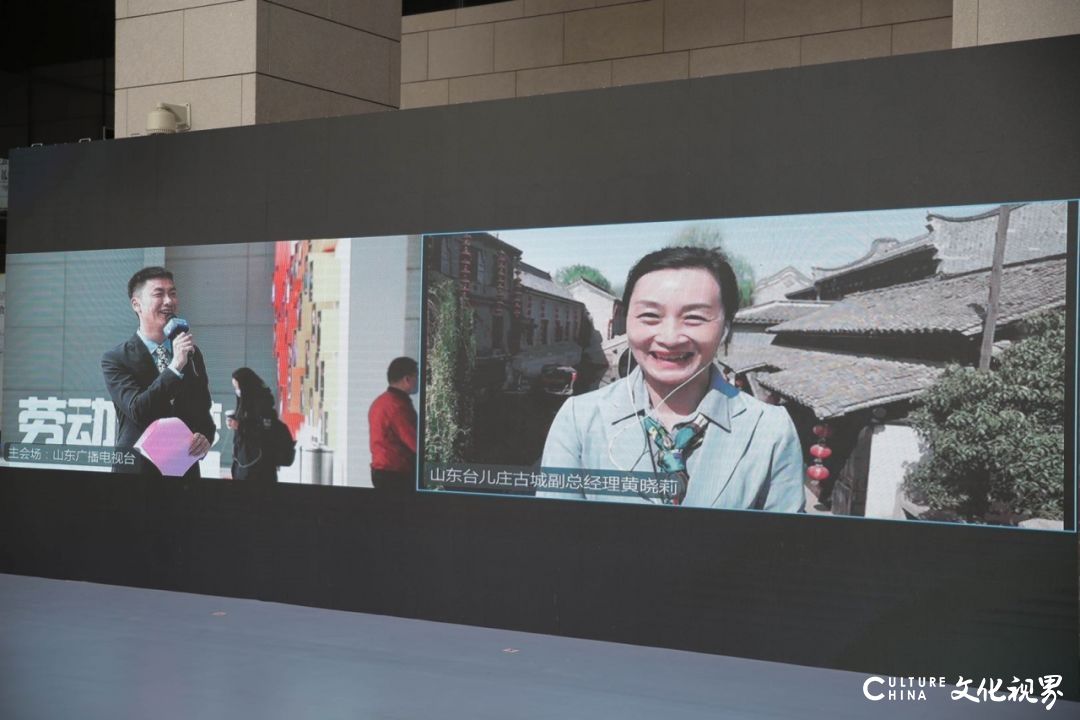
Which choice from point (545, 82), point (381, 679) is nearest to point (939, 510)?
point (381, 679)

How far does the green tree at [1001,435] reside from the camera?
6375 mm

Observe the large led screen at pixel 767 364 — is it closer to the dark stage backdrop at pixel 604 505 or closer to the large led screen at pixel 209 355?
the dark stage backdrop at pixel 604 505

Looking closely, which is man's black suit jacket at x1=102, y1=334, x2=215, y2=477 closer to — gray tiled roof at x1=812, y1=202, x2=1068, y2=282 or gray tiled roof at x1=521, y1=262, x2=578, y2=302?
gray tiled roof at x1=521, y1=262, x2=578, y2=302

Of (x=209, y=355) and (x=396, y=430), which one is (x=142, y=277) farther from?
(x=396, y=430)

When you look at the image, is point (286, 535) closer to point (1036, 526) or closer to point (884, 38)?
point (1036, 526)

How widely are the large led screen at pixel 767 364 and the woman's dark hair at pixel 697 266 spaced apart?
0.01m

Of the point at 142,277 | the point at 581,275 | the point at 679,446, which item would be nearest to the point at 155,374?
the point at 142,277

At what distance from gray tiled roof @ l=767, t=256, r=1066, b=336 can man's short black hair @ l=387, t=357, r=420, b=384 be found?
2296mm

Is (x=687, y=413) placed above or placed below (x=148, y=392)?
below

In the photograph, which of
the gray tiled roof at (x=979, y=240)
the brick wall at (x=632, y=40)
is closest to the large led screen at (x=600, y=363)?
the gray tiled roof at (x=979, y=240)

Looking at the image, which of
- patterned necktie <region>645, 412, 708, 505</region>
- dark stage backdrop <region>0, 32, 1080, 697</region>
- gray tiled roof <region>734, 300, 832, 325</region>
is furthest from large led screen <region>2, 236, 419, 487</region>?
gray tiled roof <region>734, 300, 832, 325</region>

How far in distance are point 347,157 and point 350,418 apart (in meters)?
1.68

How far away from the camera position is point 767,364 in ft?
23.5

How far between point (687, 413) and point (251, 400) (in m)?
3.13
